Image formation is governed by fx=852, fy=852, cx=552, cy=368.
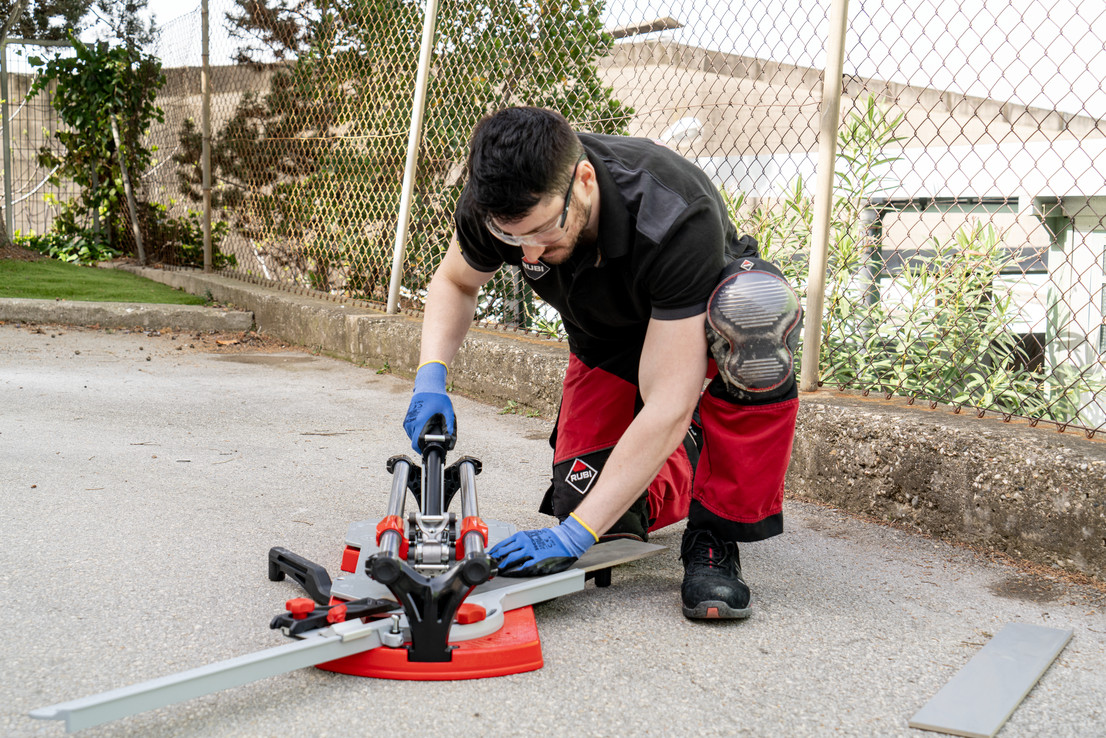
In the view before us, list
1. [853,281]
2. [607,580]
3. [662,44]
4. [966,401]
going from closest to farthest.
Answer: [607,580] < [966,401] < [853,281] < [662,44]

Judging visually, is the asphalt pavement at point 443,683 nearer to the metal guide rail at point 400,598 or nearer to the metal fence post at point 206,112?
the metal guide rail at point 400,598

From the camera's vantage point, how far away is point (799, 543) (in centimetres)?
253

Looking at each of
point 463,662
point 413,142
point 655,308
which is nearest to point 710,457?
point 655,308

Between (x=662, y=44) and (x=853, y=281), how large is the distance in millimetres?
1385

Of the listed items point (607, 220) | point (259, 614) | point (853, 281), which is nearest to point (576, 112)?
point (853, 281)

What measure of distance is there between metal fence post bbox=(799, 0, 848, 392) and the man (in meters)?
0.87

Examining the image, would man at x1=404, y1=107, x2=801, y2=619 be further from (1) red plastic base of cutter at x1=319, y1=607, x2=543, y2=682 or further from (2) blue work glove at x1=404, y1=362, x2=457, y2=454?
(1) red plastic base of cutter at x1=319, y1=607, x2=543, y2=682

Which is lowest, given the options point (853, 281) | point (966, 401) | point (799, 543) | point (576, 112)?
point (799, 543)

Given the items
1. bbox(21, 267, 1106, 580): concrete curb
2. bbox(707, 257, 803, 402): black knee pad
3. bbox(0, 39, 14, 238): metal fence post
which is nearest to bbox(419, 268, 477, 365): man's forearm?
bbox(707, 257, 803, 402): black knee pad

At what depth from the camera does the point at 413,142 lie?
504 centimetres

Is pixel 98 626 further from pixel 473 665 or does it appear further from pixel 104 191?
pixel 104 191

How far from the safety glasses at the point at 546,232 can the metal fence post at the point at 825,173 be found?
A: 1.44 metres

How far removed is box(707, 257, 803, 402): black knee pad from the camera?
6.50ft

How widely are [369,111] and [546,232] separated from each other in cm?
422
